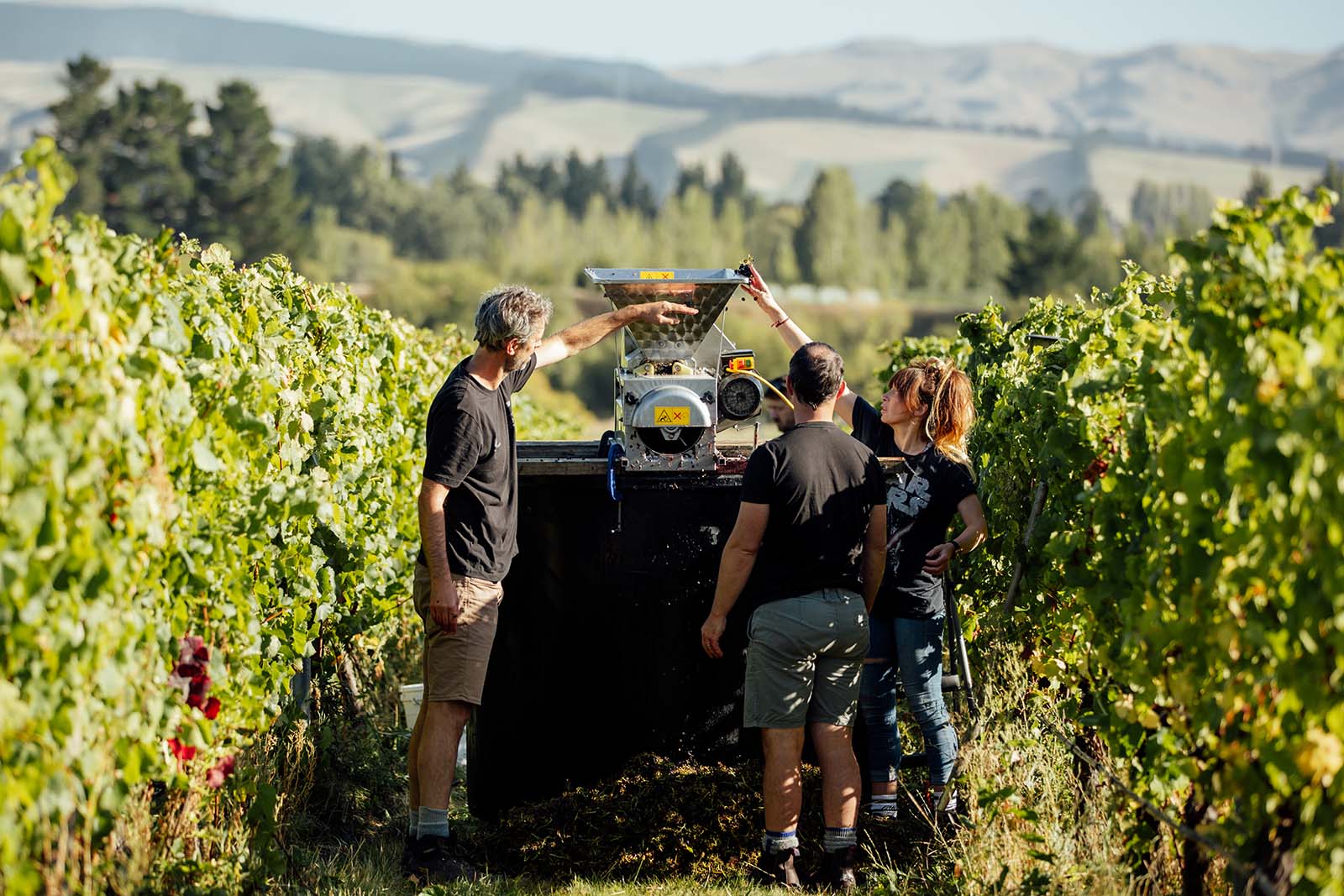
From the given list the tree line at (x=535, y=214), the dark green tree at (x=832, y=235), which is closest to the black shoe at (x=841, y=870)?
the tree line at (x=535, y=214)

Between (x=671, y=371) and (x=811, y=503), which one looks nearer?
(x=811, y=503)

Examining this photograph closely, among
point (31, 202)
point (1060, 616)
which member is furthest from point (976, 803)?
point (31, 202)

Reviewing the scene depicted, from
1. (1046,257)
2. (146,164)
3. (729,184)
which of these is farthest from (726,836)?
(729,184)

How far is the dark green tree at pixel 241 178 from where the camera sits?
249 ft

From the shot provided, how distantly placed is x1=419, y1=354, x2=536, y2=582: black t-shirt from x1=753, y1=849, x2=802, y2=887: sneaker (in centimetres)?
151

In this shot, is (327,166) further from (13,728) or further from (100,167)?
(13,728)

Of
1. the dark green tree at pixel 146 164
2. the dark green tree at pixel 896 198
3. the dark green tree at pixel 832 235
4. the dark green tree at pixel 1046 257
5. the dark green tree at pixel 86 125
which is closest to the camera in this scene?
the dark green tree at pixel 86 125

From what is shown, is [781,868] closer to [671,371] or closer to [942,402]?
[942,402]

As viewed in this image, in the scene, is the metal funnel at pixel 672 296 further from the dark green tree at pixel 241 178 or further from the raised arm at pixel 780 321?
the dark green tree at pixel 241 178

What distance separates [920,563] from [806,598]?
71 centimetres

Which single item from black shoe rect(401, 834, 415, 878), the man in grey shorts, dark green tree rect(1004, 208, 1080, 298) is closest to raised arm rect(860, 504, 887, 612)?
the man in grey shorts

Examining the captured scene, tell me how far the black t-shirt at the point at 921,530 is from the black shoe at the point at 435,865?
1.94 m

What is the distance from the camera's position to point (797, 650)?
17.2ft

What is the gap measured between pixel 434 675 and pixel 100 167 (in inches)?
2932
